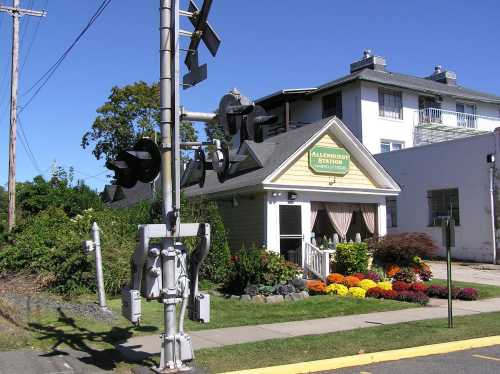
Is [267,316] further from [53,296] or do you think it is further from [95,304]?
[53,296]

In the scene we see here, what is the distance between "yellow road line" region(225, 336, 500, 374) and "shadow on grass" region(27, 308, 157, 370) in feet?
5.74

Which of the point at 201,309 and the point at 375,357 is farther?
the point at 375,357

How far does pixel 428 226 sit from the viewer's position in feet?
85.9

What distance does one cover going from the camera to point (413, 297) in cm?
1371

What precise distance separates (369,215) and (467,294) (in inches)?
206

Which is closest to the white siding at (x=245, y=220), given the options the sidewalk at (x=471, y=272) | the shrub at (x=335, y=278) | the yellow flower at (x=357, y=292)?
the shrub at (x=335, y=278)

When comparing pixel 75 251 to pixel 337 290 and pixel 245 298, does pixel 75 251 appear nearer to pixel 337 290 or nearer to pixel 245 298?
pixel 245 298

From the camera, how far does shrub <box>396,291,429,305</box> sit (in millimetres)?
13500

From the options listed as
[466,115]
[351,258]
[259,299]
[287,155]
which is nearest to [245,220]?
[287,155]

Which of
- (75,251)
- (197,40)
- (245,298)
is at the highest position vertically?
(197,40)

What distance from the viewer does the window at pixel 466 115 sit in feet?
119

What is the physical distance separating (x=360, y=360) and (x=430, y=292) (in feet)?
24.9

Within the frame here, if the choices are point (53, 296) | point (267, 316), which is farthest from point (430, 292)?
point (53, 296)

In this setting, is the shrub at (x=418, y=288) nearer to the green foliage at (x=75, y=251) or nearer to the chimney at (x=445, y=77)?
the green foliage at (x=75, y=251)
